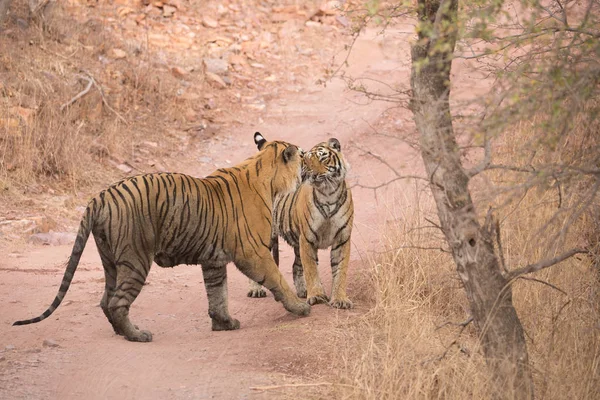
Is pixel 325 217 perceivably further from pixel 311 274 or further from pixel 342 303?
pixel 342 303

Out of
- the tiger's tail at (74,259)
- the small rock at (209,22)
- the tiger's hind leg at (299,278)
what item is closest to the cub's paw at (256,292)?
the tiger's hind leg at (299,278)

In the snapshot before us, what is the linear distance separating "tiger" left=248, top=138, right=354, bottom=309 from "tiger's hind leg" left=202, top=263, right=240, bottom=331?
2.57 feet

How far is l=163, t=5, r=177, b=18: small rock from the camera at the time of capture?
55.2 ft

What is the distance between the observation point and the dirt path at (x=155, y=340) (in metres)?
4.92

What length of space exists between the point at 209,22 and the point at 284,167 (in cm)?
1081

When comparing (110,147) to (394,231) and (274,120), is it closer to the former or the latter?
(274,120)

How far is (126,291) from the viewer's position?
19.0 ft

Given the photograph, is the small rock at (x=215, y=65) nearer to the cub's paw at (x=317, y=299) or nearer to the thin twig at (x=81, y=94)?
the thin twig at (x=81, y=94)

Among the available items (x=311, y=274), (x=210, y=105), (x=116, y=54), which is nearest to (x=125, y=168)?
(x=210, y=105)

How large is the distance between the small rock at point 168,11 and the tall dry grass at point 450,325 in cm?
1024

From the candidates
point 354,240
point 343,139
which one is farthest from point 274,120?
point 354,240

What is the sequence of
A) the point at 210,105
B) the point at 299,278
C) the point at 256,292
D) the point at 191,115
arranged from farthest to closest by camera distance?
the point at 210,105 < the point at 191,115 < the point at 256,292 < the point at 299,278

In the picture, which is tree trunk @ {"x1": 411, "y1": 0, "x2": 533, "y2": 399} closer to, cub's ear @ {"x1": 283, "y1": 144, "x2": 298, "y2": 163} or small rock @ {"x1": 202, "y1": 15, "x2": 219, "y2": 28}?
cub's ear @ {"x1": 283, "y1": 144, "x2": 298, "y2": 163}

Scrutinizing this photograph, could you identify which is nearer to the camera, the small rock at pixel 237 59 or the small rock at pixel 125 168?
the small rock at pixel 125 168
